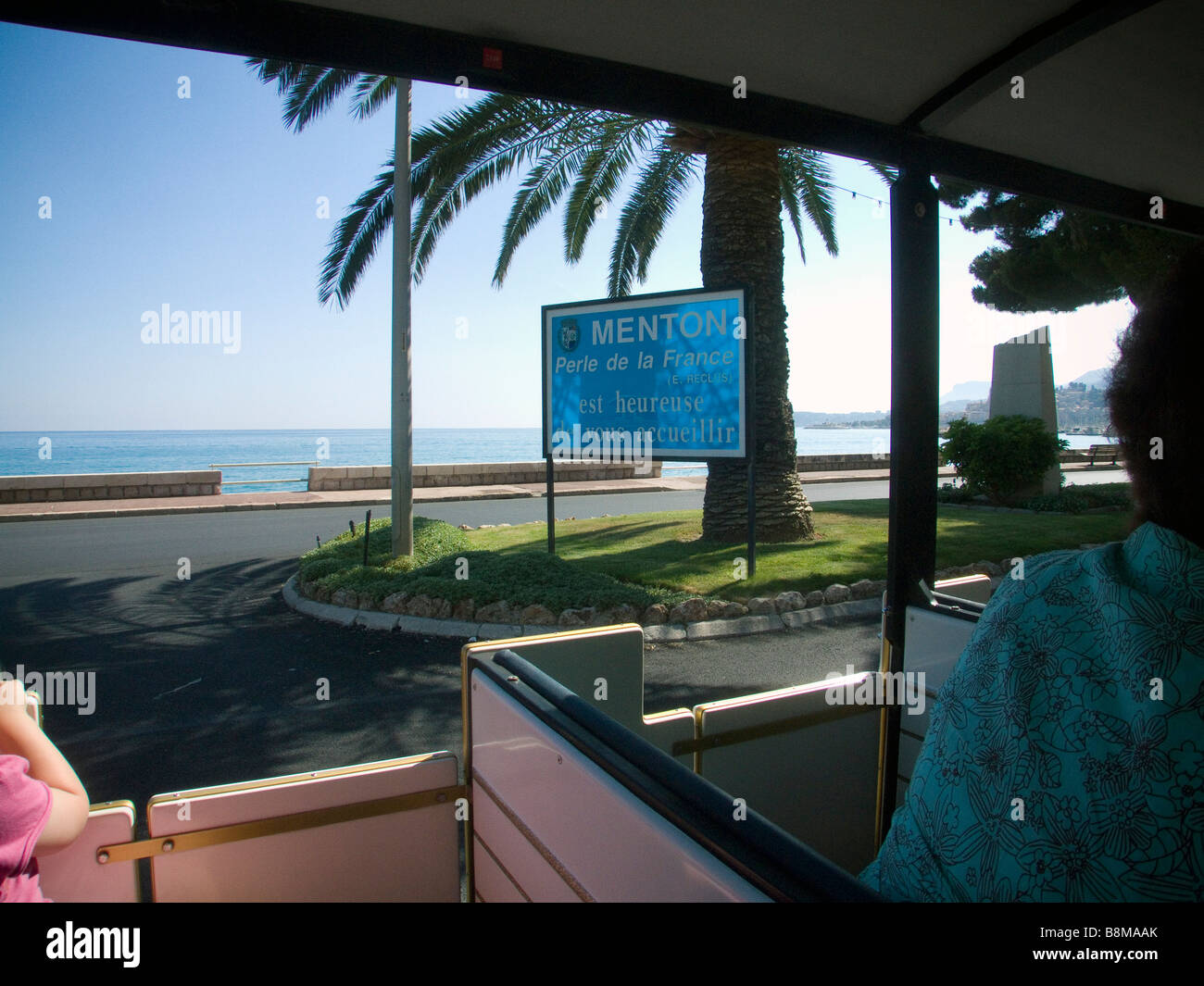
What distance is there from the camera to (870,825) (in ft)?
9.66

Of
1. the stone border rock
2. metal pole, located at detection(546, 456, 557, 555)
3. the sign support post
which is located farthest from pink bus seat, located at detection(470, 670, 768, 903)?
metal pole, located at detection(546, 456, 557, 555)

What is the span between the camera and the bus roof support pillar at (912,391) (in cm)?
245

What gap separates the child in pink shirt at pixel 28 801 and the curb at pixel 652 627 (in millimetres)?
5302

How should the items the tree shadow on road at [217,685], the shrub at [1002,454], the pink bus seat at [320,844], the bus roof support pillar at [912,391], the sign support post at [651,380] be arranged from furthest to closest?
the shrub at [1002,454] → the sign support post at [651,380] → the tree shadow on road at [217,685] → the bus roof support pillar at [912,391] → the pink bus seat at [320,844]

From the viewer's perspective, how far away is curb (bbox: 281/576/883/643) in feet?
23.8

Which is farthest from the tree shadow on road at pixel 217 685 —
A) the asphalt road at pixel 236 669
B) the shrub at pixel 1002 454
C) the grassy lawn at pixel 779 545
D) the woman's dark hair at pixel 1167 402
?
the shrub at pixel 1002 454

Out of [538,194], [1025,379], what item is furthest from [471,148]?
[1025,379]

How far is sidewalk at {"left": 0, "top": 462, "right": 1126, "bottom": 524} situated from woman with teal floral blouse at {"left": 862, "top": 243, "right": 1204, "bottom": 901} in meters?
18.2

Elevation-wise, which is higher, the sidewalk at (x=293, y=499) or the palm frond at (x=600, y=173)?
the palm frond at (x=600, y=173)

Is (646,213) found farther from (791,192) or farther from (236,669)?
(236,669)

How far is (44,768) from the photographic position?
169 centimetres

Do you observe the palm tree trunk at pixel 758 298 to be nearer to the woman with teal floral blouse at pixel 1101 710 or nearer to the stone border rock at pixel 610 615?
the stone border rock at pixel 610 615

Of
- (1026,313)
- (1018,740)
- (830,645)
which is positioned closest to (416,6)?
(1018,740)
